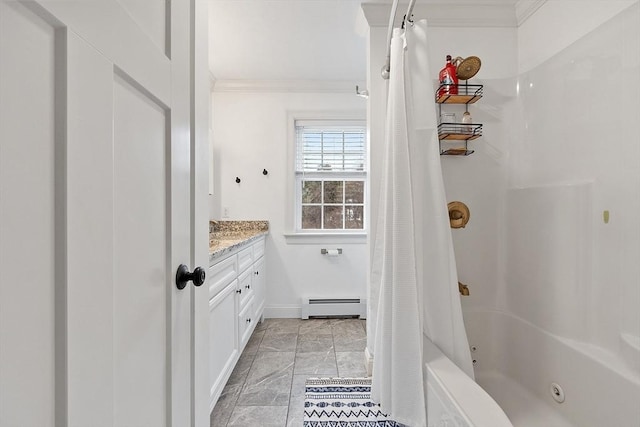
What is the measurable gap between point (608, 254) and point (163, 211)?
1650 mm

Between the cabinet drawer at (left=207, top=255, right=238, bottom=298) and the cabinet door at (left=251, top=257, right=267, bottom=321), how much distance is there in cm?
61

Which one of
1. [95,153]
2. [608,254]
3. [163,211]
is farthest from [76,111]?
[608,254]

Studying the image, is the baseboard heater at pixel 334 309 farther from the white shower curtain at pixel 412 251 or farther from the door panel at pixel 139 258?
the door panel at pixel 139 258

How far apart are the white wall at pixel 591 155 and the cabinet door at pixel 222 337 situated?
1667mm

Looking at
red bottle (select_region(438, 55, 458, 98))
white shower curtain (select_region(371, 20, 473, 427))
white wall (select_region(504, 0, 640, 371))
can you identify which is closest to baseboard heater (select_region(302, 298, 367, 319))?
white wall (select_region(504, 0, 640, 371))

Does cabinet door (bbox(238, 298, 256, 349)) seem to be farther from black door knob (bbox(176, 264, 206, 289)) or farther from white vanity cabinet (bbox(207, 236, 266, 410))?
black door knob (bbox(176, 264, 206, 289))

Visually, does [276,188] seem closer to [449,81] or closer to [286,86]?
[286,86]

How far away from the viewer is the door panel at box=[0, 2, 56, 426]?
31 centimetres

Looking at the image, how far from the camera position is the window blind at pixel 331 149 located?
3100 millimetres

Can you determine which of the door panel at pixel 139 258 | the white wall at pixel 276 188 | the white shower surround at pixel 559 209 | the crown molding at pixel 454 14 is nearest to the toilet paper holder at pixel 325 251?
the white wall at pixel 276 188

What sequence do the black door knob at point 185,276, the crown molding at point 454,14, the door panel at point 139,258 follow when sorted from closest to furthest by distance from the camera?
1. the door panel at point 139,258
2. the black door knob at point 185,276
3. the crown molding at point 454,14

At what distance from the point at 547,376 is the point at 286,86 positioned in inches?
116

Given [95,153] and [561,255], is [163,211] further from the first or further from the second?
[561,255]

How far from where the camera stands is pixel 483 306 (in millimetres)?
1784
